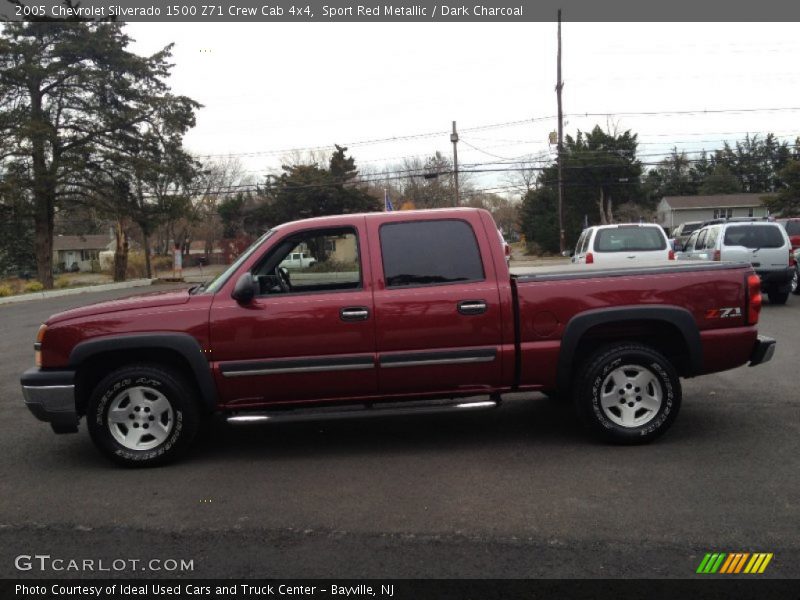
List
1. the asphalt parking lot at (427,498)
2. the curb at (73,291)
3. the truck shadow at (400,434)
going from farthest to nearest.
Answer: the curb at (73,291), the truck shadow at (400,434), the asphalt parking lot at (427,498)

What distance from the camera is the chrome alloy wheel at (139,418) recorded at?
16.8 ft

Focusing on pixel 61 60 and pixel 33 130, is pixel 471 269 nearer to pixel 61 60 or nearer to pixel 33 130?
pixel 33 130

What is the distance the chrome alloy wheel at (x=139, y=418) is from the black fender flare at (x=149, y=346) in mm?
346

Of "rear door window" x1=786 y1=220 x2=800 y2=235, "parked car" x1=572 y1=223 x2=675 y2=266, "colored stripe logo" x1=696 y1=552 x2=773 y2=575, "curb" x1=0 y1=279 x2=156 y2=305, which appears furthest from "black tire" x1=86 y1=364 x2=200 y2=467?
"curb" x1=0 y1=279 x2=156 y2=305

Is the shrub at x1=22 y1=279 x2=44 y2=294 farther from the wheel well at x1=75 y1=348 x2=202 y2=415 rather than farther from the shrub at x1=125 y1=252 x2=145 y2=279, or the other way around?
the wheel well at x1=75 y1=348 x2=202 y2=415

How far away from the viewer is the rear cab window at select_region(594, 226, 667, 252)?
1359cm

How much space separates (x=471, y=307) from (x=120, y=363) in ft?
9.03

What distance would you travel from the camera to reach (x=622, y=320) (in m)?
5.21

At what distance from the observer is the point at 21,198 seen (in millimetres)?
32188

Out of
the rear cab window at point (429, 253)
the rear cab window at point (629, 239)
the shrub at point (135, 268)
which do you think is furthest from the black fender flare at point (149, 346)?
the shrub at point (135, 268)

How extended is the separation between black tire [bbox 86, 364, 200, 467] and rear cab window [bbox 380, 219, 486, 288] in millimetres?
1822
